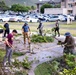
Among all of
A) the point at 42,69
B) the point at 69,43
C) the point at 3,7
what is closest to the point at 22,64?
the point at 42,69

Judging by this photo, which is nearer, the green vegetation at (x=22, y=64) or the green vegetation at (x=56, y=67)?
A: the green vegetation at (x=56, y=67)

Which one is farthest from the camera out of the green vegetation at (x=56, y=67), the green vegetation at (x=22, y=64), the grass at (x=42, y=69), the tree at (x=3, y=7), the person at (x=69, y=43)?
the tree at (x=3, y=7)

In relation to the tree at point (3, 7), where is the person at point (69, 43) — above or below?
above

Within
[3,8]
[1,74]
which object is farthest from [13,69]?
[3,8]

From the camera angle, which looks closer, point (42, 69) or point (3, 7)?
point (42, 69)

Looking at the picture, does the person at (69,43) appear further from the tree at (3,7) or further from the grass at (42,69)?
the tree at (3,7)

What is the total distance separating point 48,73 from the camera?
34.3ft

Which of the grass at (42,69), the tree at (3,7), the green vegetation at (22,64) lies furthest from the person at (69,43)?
the tree at (3,7)

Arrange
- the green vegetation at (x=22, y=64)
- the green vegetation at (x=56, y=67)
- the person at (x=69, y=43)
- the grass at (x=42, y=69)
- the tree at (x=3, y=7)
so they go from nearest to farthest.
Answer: the green vegetation at (x=56, y=67) → the grass at (x=42, y=69) → the green vegetation at (x=22, y=64) → the person at (x=69, y=43) → the tree at (x=3, y=7)

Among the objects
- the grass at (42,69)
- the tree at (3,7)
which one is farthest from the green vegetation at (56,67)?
the tree at (3,7)

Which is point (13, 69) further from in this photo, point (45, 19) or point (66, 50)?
point (45, 19)

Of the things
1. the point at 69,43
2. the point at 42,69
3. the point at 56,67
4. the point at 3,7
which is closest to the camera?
the point at 56,67

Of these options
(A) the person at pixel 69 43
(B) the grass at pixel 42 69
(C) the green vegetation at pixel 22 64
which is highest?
(A) the person at pixel 69 43

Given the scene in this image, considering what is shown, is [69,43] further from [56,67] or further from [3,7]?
[3,7]
